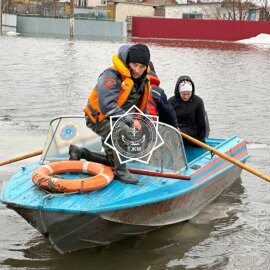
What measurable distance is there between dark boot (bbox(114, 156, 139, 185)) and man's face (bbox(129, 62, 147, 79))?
2.85 feet

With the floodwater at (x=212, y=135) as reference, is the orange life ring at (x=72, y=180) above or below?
above

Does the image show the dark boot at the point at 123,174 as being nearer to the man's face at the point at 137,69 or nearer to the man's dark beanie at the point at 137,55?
the man's face at the point at 137,69

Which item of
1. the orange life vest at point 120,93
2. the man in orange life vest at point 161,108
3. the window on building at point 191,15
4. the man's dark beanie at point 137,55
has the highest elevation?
the window on building at point 191,15

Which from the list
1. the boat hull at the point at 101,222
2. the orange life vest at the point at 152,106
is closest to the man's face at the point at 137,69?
the orange life vest at the point at 152,106

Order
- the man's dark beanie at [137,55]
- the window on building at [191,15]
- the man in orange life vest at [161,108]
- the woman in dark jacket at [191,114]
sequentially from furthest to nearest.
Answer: the window on building at [191,15] < the woman in dark jacket at [191,114] < the man in orange life vest at [161,108] < the man's dark beanie at [137,55]

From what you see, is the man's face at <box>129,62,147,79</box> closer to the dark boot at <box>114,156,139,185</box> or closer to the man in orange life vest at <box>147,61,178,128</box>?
the dark boot at <box>114,156,139,185</box>

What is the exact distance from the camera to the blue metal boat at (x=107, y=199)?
221 inches

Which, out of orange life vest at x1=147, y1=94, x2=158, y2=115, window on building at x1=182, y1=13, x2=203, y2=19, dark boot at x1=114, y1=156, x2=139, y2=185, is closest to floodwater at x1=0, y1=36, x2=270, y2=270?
dark boot at x1=114, y1=156, x2=139, y2=185

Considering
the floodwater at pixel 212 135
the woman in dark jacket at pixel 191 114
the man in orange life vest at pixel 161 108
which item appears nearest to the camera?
the floodwater at pixel 212 135

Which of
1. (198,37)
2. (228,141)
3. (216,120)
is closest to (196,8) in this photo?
(198,37)

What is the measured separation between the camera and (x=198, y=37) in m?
52.4

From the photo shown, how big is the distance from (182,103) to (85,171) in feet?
9.26

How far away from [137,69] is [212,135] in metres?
6.82

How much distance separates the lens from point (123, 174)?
6164 millimetres
